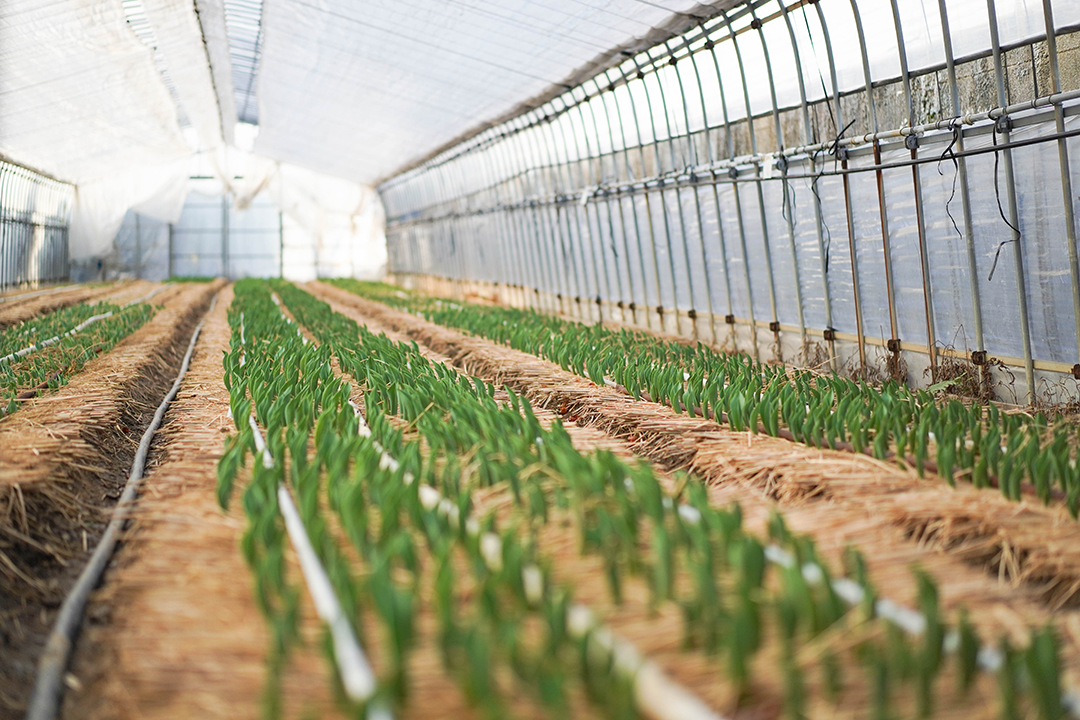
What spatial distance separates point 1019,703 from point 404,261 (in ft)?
75.3

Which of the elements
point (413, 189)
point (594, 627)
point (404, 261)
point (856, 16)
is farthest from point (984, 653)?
point (404, 261)

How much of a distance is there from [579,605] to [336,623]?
0.53m

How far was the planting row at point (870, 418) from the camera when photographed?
112 inches

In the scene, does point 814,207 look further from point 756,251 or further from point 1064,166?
point 1064,166

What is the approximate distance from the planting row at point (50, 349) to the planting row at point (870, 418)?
332cm

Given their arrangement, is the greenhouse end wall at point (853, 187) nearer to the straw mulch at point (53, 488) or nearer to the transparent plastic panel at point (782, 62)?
the transparent plastic panel at point (782, 62)

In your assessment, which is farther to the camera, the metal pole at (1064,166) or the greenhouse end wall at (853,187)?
the greenhouse end wall at (853,187)

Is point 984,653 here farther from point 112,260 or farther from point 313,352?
point 112,260

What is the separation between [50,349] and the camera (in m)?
6.73

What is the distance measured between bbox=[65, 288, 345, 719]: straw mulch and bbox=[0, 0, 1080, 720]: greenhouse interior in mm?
12

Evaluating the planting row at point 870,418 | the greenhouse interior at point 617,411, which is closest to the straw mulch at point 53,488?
the greenhouse interior at point 617,411

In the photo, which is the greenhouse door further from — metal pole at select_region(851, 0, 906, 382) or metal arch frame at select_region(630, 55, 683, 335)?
metal pole at select_region(851, 0, 906, 382)

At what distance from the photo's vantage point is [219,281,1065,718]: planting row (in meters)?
1.54

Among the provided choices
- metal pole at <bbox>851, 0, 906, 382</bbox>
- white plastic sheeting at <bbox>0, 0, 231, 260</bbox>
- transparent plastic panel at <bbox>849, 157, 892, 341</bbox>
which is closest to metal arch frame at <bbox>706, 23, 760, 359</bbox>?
transparent plastic panel at <bbox>849, 157, 892, 341</bbox>
